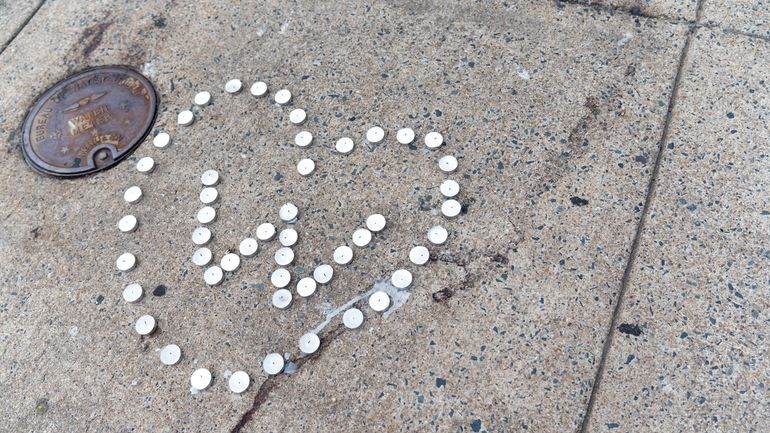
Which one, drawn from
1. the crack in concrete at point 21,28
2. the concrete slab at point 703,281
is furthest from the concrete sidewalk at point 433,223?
the crack in concrete at point 21,28

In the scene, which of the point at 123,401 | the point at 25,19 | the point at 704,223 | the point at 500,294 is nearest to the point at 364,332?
the point at 500,294

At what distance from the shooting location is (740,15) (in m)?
2.71

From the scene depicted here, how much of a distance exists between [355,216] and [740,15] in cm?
206

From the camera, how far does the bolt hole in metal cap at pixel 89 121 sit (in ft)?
8.90

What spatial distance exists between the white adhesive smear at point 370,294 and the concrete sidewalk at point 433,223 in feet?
0.08

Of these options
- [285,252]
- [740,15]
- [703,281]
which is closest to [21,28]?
[285,252]

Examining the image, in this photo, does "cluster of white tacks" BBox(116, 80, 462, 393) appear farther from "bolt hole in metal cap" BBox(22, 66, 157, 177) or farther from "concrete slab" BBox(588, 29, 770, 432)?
"concrete slab" BBox(588, 29, 770, 432)

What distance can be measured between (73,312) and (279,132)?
3.77ft

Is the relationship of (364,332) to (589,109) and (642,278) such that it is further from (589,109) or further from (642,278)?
(589,109)

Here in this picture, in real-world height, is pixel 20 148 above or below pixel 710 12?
below

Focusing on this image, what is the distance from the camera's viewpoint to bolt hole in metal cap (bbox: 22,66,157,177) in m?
2.71

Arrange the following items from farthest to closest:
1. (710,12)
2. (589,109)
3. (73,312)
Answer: (710,12) → (589,109) → (73,312)

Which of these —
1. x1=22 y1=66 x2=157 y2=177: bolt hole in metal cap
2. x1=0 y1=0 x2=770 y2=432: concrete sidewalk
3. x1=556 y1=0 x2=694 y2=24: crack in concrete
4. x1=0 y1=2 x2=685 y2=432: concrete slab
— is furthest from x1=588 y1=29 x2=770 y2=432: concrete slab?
x1=22 y1=66 x2=157 y2=177: bolt hole in metal cap

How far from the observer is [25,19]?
3340mm
